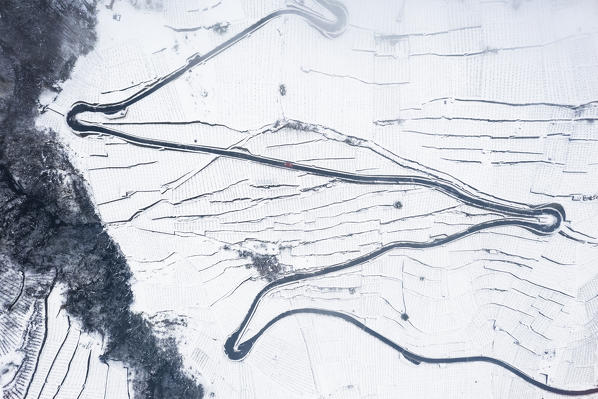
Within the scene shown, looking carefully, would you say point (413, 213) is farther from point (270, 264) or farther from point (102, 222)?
point (102, 222)

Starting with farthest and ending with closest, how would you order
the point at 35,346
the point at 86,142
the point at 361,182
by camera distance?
the point at 361,182
the point at 86,142
the point at 35,346

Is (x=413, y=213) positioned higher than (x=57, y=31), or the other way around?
(x=57, y=31)

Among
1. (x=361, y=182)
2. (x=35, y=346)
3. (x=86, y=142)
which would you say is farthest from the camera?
(x=361, y=182)

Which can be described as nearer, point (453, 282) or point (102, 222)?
point (102, 222)

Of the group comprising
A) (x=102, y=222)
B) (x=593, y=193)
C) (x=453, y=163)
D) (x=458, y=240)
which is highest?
(x=453, y=163)

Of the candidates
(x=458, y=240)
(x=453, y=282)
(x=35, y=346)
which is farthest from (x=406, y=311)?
(x=35, y=346)

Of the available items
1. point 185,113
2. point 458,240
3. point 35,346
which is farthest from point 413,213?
point 35,346

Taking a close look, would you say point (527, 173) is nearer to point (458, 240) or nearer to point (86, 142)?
point (458, 240)
